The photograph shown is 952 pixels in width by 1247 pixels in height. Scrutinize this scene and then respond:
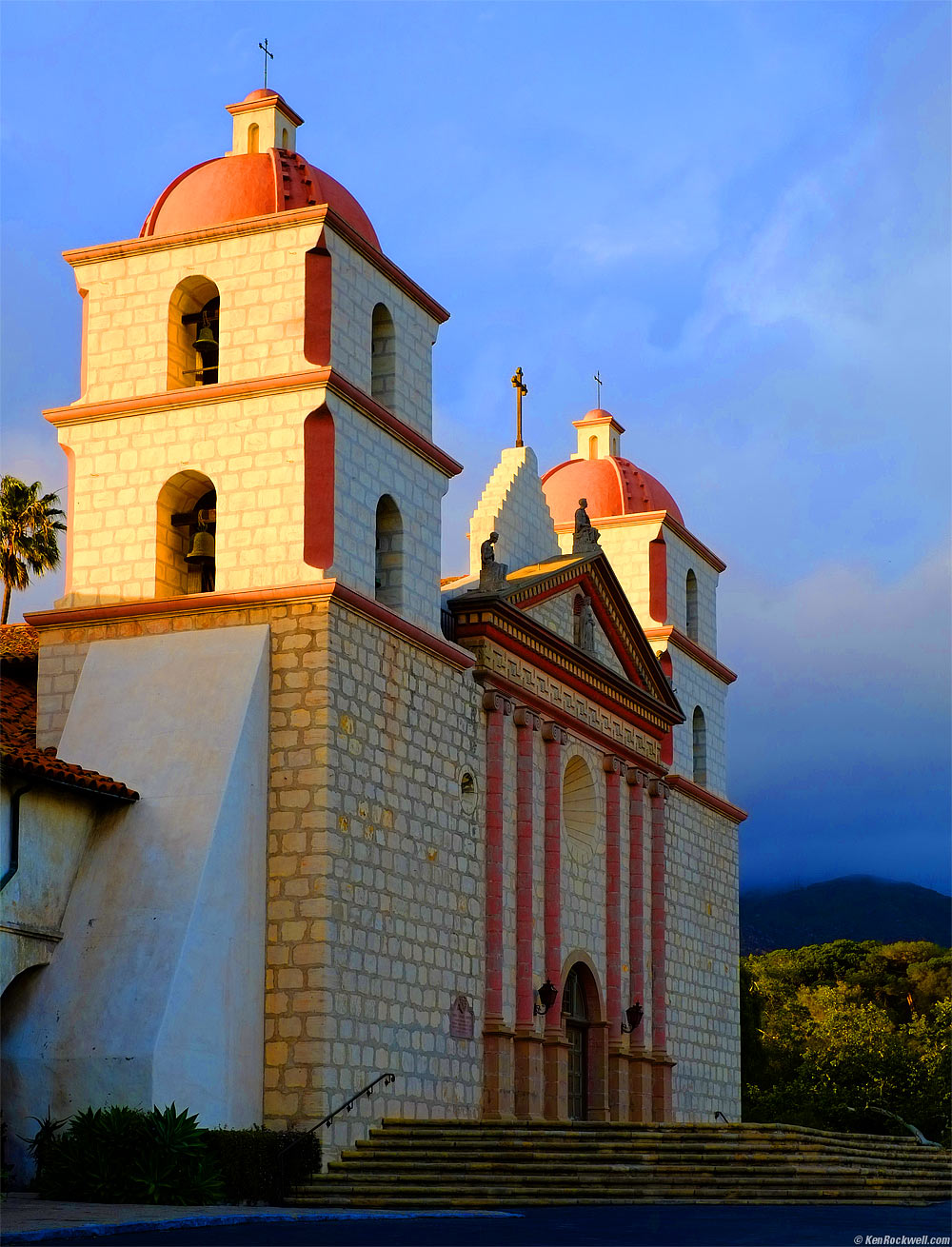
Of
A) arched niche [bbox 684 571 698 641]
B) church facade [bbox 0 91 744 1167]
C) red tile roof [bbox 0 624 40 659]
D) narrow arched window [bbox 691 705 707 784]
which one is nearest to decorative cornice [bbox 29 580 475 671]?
church facade [bbox 0 91 744 1167]

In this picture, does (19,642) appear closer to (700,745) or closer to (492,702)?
(492,702)

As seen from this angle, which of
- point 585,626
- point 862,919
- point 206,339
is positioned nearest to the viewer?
point 206,339

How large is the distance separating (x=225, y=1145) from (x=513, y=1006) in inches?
281

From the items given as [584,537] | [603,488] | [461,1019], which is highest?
[603,488]

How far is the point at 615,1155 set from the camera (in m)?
21.9

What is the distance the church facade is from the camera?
21.5 m

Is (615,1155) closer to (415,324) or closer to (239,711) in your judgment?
(239,711)

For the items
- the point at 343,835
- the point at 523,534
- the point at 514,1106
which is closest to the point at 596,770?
the point at 523,534

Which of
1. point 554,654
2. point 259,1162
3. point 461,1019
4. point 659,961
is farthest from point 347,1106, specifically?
point 659,961

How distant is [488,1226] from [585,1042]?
40.0 feet

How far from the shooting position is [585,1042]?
29.8 m

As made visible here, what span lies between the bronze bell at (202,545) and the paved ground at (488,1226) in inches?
332

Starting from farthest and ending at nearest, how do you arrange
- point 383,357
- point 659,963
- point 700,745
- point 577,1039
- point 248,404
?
point 700,745 → point 659,963 → point 577,1039 → point 383,357 → point 248,404

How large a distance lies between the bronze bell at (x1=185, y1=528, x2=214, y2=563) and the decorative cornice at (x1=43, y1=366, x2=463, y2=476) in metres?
1.72
